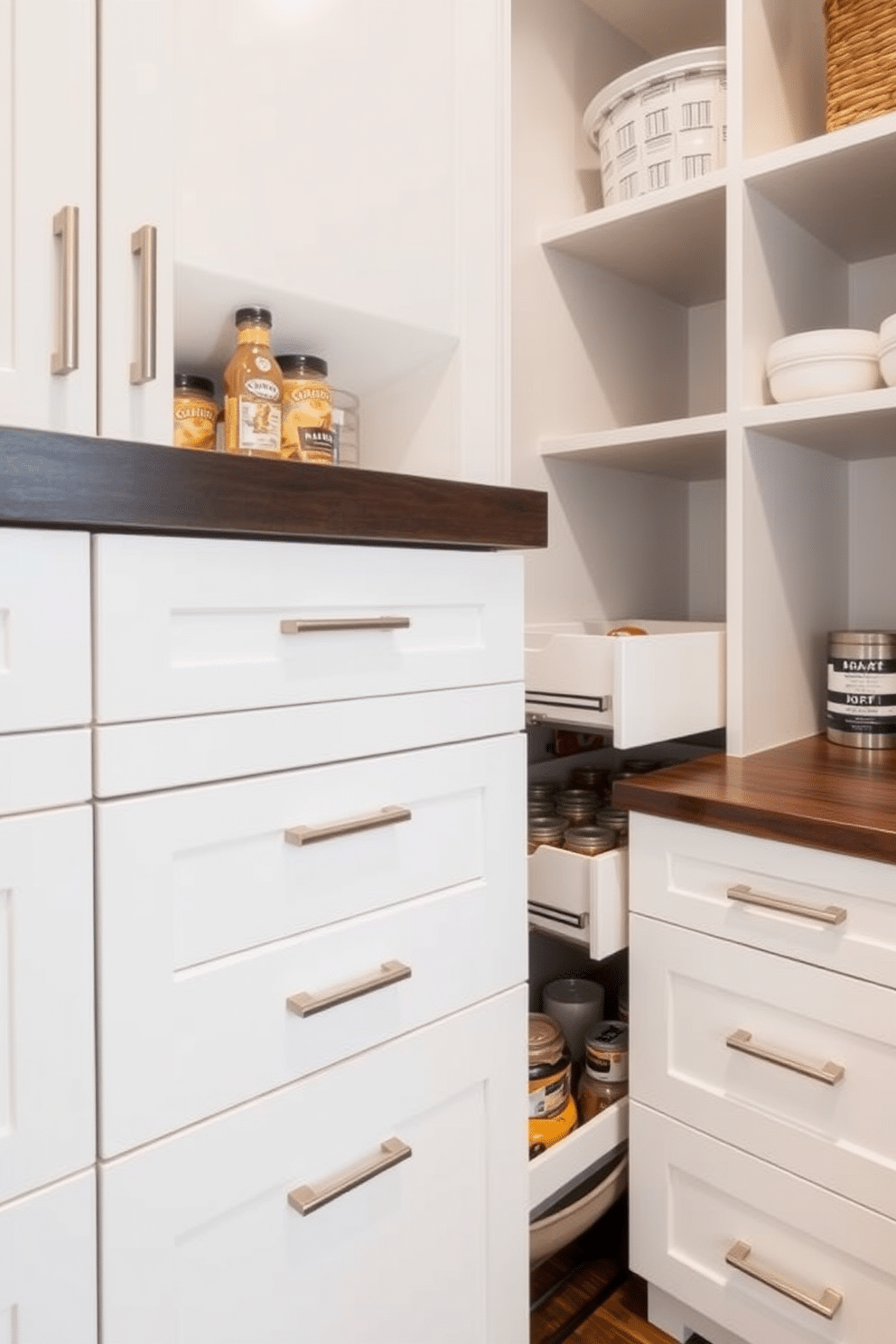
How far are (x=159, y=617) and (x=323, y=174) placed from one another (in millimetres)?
514

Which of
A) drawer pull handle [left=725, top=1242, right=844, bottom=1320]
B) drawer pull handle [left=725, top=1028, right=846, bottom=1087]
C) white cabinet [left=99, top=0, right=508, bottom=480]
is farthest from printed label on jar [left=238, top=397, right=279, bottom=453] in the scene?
drawer pull handle [left=725, top=1242, right=844, bottom=1320]

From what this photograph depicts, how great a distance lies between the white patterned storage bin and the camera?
4.31 feet

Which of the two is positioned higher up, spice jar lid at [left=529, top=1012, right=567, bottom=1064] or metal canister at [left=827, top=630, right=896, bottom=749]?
metal canister at [left=827, top=630, right=896, bottom=749]

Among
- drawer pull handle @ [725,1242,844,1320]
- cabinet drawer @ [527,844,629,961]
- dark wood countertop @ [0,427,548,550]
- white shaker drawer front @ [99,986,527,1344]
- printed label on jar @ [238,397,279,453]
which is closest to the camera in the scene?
dark wood countertop @ [0,427,548,550]

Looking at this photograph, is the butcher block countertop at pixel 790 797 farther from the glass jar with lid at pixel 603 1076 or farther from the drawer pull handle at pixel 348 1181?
the drawer pull handle at pixel 348 1181

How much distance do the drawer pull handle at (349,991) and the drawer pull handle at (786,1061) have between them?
0.43 meters

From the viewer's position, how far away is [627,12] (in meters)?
1.59

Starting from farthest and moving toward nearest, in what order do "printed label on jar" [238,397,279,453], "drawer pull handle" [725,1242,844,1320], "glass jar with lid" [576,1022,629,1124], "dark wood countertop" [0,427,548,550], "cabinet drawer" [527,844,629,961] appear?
"glass jar with lid" [576,1022,629,1124] → "cabinet drawer" [527,844,629,961] → "drawer pull handle" [725,1242,844,1320] → "printed label on jar" [238,397,279,453] → "dark wood countertop" [0,427,548,550]

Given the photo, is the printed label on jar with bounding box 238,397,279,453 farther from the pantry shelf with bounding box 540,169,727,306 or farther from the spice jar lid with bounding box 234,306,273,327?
the pantry shelf with bounding box 540,169,727,306

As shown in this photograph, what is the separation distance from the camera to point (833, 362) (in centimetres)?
122

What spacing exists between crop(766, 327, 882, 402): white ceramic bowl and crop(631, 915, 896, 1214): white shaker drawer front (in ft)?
2.45

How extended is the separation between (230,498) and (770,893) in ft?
2.38

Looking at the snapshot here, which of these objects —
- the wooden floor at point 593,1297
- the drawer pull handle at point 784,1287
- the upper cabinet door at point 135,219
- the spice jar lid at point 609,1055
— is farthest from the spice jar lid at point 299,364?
the wooden floor at point 593,1297

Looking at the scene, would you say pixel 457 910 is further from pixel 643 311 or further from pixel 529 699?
pixel 643 311
